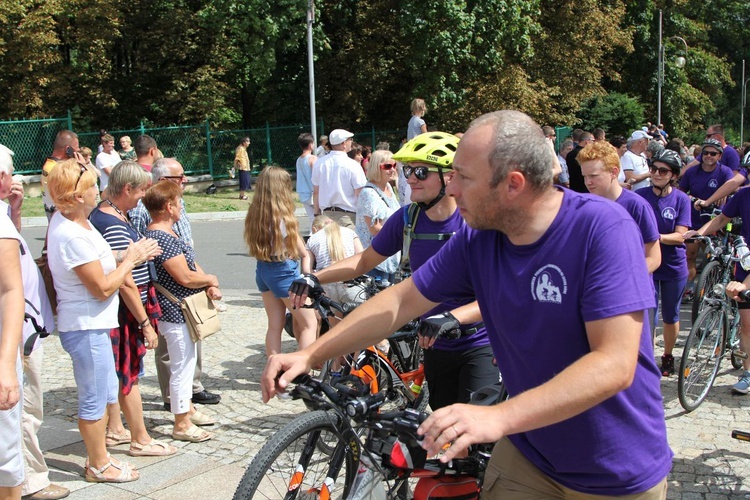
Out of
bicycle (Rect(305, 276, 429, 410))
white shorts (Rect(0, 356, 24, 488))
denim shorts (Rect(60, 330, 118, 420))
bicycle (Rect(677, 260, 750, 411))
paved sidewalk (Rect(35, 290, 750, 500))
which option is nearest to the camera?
white shorts (Rect(0, 356, 24, 488))

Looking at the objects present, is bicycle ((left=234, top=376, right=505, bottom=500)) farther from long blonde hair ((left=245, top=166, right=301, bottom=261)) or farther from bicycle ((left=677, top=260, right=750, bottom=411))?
bicycle ((left=677, top=260, right=750, bottom=411))

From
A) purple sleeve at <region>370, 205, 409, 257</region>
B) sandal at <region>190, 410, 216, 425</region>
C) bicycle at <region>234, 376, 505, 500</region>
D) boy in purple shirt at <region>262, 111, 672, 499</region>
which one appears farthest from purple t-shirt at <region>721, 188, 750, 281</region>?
boy in purple shirt at <region>262, 111, 672, 499</region>

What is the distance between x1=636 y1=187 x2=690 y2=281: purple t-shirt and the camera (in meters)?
6.75

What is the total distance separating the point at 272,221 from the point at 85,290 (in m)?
1.72

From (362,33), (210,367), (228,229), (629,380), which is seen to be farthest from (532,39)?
(629,380)

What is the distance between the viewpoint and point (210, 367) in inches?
293

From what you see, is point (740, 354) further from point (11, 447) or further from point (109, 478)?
point (11, 447)

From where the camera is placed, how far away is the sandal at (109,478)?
4824 millimetres

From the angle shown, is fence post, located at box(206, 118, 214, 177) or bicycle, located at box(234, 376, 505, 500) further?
fence post, located at box(206, 118, 214, 177)

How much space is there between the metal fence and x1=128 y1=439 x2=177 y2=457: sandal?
19.1m

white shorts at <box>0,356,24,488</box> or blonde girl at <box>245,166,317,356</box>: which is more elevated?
blonde girl at <box>245,166,317,356</box>

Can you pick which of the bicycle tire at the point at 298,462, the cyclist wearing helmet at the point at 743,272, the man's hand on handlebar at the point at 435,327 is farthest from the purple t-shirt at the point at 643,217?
the bicycle tire at the point at 298,462

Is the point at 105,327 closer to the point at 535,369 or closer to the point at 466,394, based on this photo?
the point at 466,394

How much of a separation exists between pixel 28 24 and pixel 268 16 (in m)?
7.32
